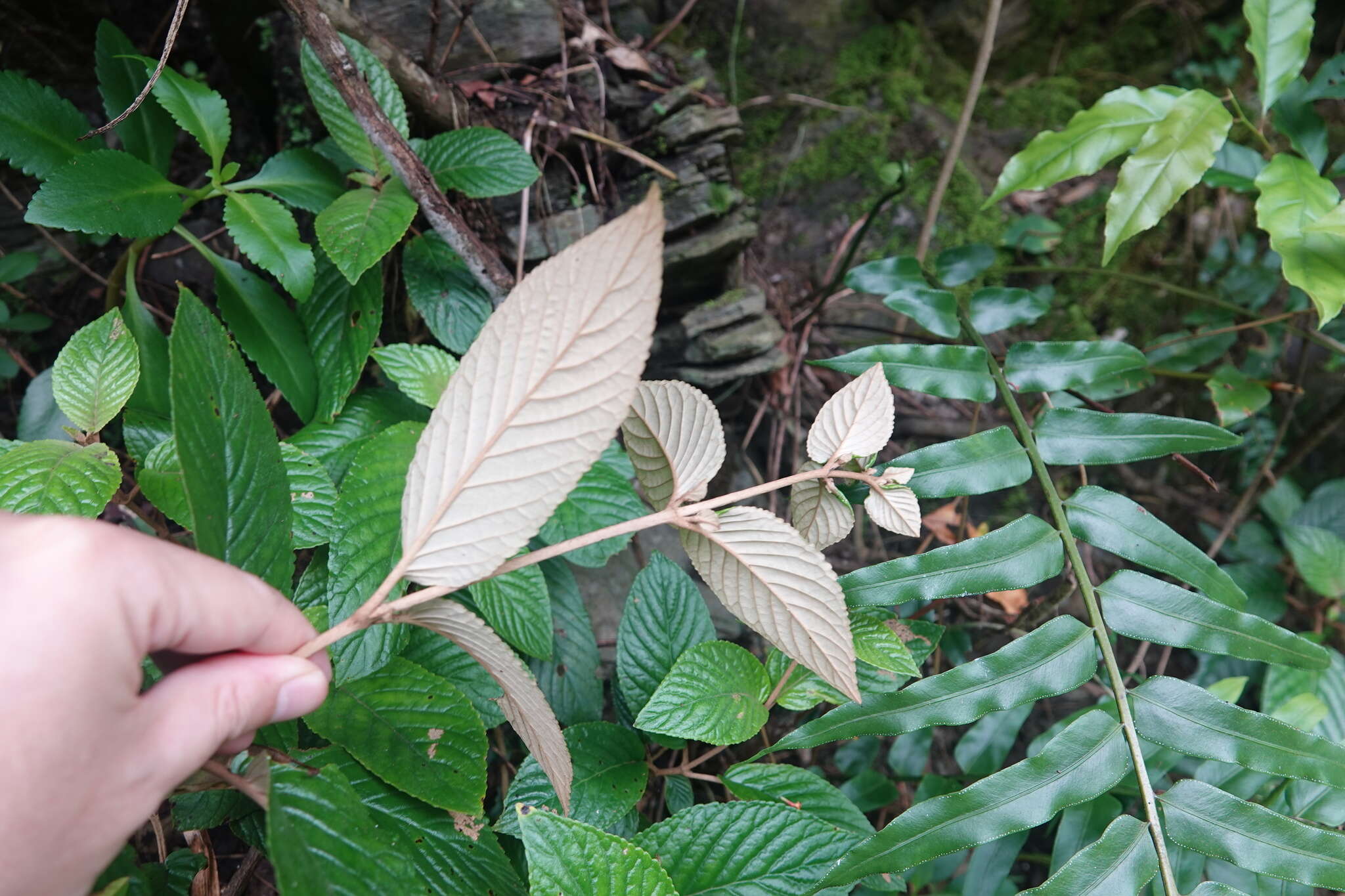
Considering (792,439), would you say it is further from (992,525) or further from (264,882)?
(264,882)

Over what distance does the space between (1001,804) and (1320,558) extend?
4.62 feet

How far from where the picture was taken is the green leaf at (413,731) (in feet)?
2.65

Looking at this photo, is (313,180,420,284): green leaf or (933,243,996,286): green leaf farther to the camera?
(933,243,996,286): green leaf

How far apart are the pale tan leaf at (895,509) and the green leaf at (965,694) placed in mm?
223

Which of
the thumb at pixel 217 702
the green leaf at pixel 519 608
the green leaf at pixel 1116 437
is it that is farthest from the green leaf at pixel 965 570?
the thumb at pixel 217 702

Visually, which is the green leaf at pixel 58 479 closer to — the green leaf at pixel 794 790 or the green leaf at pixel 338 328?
the green leaf at pixel 338 328

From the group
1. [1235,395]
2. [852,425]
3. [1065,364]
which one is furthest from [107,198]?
[1235,395]

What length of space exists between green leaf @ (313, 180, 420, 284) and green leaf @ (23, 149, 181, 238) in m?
0.23

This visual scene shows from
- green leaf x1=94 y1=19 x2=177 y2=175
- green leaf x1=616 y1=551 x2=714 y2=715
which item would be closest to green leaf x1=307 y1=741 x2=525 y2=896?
green leaf x1=616 y1=551 x2=714 y2=715

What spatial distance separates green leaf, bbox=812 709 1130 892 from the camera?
823mm

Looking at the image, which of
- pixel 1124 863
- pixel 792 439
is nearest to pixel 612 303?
pixel 1124 863

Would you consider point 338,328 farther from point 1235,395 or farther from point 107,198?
point 1235,395

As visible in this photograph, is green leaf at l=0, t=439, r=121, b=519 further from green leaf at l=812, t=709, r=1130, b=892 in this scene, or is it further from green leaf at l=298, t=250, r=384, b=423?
green leaf at l=812, t=709, r=1130, b=892

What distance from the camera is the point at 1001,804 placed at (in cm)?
84
